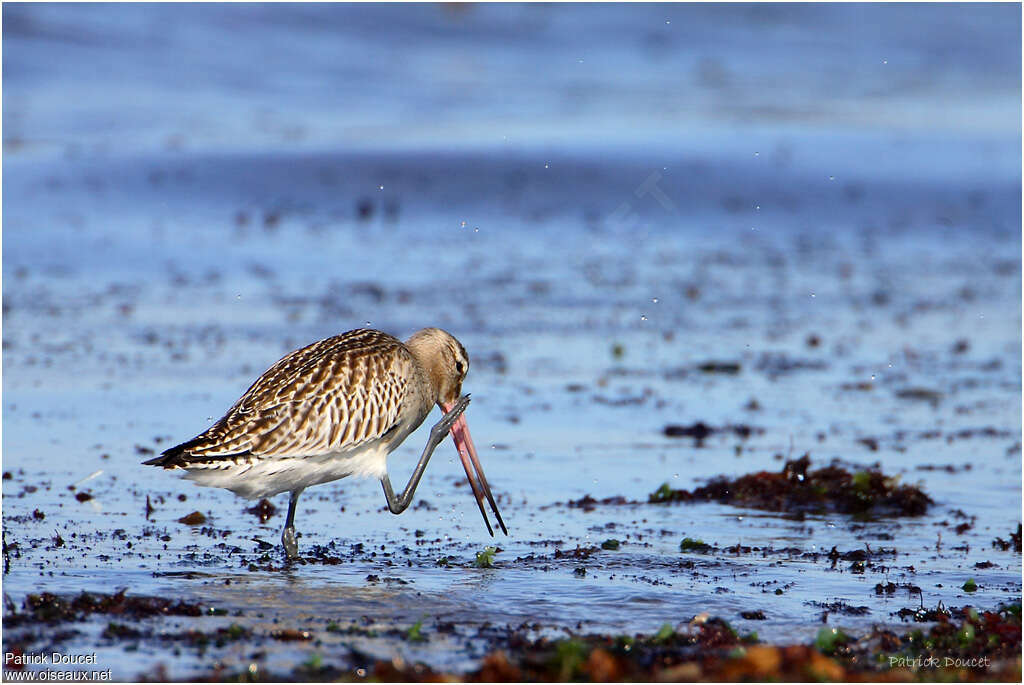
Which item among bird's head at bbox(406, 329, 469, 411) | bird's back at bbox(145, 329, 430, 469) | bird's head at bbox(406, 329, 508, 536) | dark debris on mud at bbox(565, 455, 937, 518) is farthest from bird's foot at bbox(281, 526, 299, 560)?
dark debris on mud at bbox(565, 455, 937, 518)

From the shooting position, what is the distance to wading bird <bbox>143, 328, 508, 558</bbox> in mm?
6562

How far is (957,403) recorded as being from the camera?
1038cm

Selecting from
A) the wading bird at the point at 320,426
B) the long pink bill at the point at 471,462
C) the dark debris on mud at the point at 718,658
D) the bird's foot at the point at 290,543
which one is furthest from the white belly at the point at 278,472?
the dark debris on mud at the point at 718,658

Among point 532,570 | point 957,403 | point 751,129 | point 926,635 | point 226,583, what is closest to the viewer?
point 926,635

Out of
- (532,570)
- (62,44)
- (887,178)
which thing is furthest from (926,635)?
(62,44)

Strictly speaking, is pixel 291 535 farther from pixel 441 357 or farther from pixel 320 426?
pixel 441 357

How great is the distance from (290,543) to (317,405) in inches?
25.5

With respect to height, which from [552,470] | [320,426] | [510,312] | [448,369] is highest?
[510,312]

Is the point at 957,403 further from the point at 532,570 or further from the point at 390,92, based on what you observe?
the point at 390,92

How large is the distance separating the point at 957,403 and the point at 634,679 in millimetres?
6258

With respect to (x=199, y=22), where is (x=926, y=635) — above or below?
below

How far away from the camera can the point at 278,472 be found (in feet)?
21.9

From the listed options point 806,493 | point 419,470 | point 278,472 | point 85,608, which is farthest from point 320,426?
point 806,493

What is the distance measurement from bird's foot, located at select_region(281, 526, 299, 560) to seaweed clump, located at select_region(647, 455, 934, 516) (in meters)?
2.11
